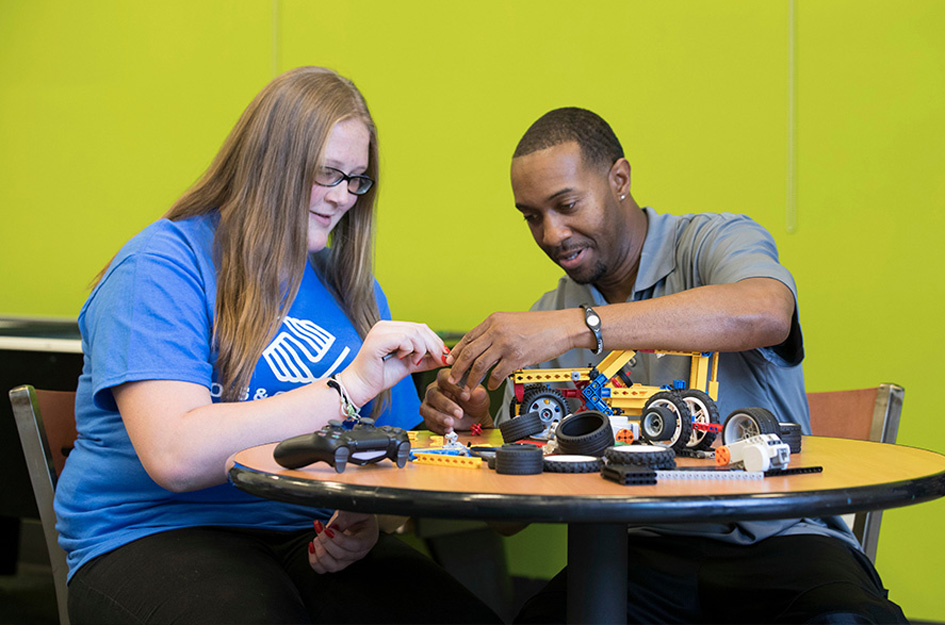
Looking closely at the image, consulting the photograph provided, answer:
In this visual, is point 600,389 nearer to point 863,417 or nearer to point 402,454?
point 402,454

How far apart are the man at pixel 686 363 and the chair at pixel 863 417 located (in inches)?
5.3

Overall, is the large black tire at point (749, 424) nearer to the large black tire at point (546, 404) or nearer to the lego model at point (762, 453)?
the lego model at point (762, 453)

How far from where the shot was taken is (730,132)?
2881 mm

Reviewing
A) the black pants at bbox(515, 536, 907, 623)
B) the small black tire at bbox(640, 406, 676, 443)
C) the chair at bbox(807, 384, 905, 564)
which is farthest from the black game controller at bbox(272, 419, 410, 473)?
the chair at bbox(807, 384, 905, 564)

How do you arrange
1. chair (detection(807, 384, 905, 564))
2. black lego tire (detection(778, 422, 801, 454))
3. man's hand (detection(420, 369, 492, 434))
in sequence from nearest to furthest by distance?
black lego tire (detection(778, 422, 801, 454)) < man's hand (detection(420, 369, 492, 434)) < chair (detection(807, 384, 905, 564))

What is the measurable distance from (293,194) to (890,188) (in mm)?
1951

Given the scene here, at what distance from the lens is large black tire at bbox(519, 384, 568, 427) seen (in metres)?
1.43

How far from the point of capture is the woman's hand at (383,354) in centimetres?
142

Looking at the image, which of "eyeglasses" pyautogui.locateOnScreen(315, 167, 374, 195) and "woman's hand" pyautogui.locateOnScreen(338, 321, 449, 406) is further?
"eyeglasses" pyautogui.locateOnScreen(315, 167, 374, 195)

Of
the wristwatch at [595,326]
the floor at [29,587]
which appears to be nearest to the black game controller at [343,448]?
the wristwatch at [595,326]

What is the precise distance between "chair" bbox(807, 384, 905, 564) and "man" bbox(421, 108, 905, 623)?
0.14m

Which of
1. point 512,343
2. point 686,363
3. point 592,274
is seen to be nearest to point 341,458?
point 512,343

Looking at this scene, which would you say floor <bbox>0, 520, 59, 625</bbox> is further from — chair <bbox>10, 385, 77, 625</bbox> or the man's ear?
the man's ear

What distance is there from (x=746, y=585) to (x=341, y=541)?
716 millimetres
